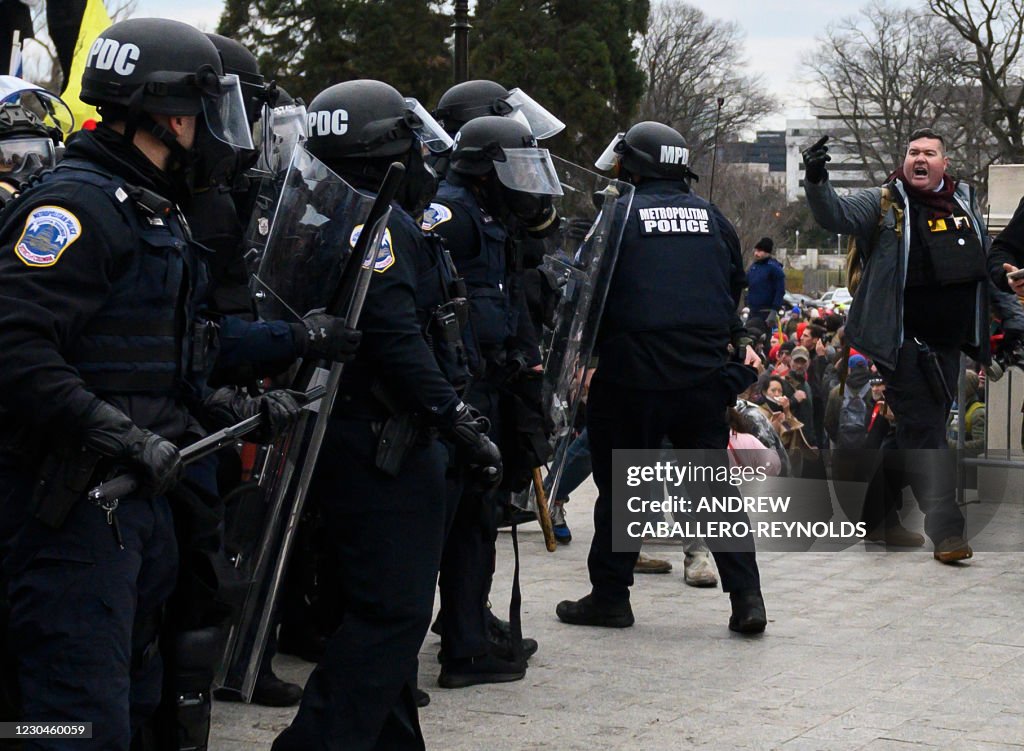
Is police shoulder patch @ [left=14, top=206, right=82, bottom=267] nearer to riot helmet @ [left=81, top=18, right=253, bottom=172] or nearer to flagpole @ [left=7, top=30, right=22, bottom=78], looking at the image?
riot helmet @ [left=81, top=18, right=253, bottom=172]

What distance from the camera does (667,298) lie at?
6031 mm

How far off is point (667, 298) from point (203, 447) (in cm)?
301

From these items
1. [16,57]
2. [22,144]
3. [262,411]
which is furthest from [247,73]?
[16,57]

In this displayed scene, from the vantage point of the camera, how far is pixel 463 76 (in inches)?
609

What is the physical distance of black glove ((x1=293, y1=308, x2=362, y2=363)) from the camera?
12.3 feet

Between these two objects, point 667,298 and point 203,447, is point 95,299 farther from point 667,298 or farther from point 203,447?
point 667,298

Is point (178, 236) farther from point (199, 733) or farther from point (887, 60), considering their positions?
point (887, 60)

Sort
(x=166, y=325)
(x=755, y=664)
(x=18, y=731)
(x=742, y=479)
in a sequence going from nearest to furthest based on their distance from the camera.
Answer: (x=18, y=731), (x=166, y=325), (x=755, y=664), (x=742, y=479)

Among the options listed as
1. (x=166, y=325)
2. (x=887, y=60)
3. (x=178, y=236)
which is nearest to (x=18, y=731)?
(x=166, y=325)

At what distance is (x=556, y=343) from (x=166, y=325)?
302cm

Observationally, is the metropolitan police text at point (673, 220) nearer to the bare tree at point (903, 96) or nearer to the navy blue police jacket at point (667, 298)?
the navy blue police jacket at point (667, 298)

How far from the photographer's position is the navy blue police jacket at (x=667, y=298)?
600cm

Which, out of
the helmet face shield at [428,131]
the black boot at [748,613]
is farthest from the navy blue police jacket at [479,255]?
the black boot at [748,613]

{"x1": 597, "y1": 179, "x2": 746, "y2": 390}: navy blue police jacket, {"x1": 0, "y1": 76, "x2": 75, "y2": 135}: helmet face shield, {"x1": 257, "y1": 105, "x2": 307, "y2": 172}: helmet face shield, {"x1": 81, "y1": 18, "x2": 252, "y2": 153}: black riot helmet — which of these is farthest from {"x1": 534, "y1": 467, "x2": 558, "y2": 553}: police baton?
{"x1": 81, "y1": 18, "x2": 252, "y2": 153}: black riot helmet
